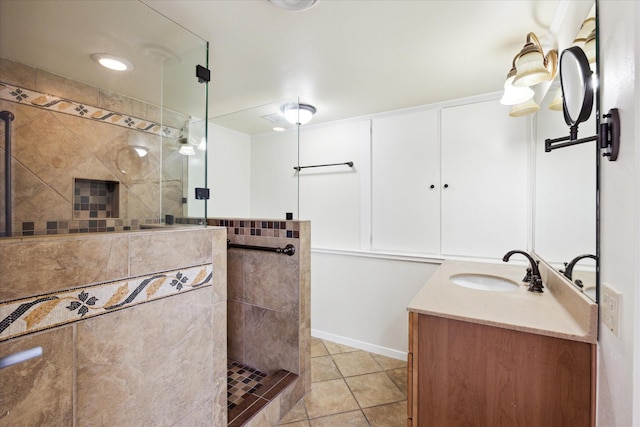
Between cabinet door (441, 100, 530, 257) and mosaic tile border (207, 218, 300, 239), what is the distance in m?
1.33

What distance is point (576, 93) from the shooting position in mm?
1011

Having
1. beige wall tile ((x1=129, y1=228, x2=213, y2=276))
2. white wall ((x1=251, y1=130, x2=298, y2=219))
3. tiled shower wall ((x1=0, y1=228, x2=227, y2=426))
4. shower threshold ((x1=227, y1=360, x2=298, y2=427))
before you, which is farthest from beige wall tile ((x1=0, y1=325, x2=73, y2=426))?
white wall ((x1=251, y1=130, x2=298, y2=219))

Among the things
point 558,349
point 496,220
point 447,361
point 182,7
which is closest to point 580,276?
point 558,349

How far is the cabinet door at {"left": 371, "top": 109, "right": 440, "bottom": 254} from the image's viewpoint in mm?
2393

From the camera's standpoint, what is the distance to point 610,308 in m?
0.78

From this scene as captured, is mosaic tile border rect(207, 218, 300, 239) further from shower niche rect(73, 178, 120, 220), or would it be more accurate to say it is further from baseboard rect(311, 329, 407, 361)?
baseboard rect(311, 329, 407, 361)

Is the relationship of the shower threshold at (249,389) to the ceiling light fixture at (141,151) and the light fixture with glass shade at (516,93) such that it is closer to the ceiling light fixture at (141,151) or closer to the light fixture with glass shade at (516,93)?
the ceiling light fixture at (141,151)

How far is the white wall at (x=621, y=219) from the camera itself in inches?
25.7

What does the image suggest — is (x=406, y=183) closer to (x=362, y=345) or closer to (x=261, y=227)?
(x=261, y=227)

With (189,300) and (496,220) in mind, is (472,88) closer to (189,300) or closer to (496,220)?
(496,220)

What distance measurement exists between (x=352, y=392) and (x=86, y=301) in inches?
72.0

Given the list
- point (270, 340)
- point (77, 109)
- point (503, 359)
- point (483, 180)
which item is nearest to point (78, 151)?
point (77, 109)

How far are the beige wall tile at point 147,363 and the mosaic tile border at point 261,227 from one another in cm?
79

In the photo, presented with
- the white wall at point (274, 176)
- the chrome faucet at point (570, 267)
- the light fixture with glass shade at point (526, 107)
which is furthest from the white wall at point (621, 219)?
the white wall at point (274, 176)
